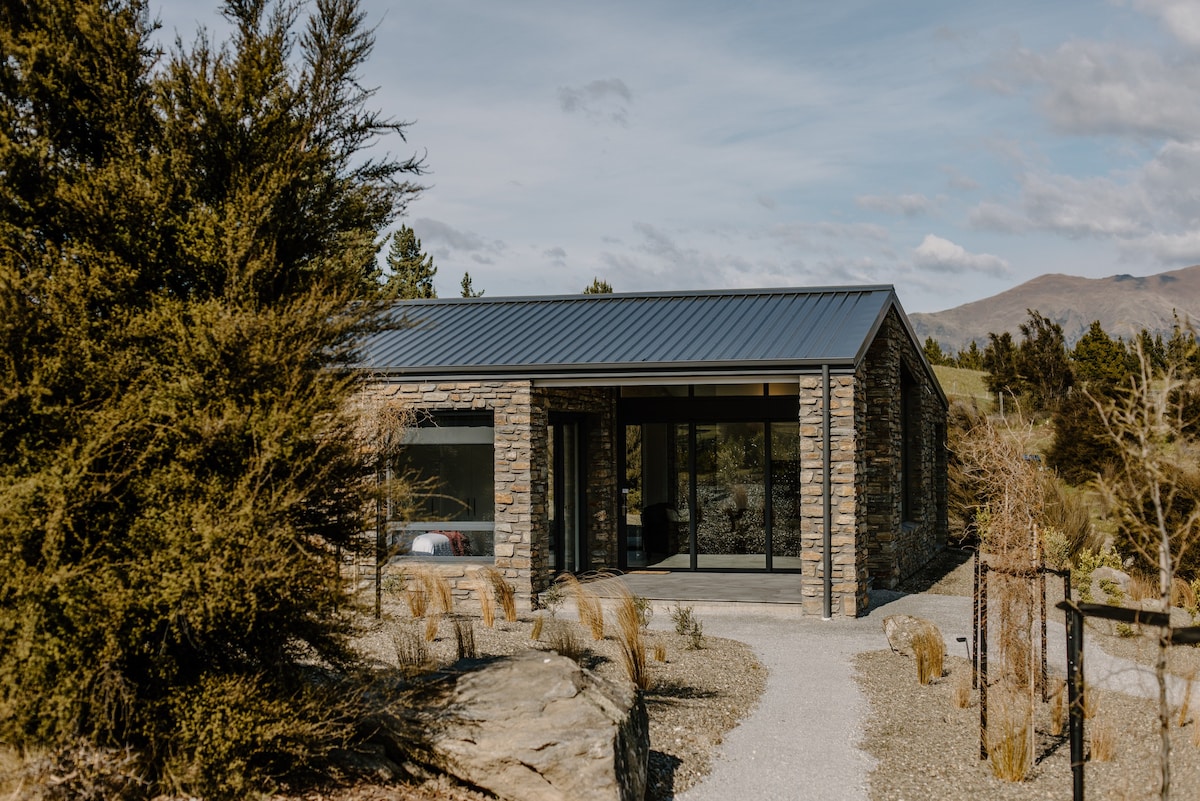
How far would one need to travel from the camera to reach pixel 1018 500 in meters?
7.78

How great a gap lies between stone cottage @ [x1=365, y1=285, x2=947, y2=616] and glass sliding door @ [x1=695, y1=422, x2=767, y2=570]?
1.2 inches

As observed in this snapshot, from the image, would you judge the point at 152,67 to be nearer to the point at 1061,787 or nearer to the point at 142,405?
the point at 142,405

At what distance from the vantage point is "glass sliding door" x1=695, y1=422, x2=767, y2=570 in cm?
1522

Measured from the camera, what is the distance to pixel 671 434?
1563cm

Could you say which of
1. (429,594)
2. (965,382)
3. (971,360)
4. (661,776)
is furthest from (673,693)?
(971,360)

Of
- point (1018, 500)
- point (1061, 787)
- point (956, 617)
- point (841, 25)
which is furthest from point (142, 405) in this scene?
point (841, 25)

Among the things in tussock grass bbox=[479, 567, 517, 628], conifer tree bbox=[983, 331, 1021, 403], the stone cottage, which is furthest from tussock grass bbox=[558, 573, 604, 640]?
conifer tree bbox=[983, 331, 1021, 403]

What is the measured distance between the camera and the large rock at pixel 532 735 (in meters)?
5.24

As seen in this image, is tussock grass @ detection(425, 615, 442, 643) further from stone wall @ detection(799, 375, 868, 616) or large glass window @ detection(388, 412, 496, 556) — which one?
stone wall @ detection(799, 375, 868, 616)

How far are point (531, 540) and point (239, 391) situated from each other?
7.56 meters

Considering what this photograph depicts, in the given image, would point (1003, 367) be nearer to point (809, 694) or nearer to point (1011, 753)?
point (809, 694)

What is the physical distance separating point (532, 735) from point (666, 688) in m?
3.00

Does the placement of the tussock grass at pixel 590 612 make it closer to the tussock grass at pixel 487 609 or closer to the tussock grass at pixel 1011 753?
the tussock grass at pixel 487 609

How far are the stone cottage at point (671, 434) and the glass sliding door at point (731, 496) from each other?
3 cm
